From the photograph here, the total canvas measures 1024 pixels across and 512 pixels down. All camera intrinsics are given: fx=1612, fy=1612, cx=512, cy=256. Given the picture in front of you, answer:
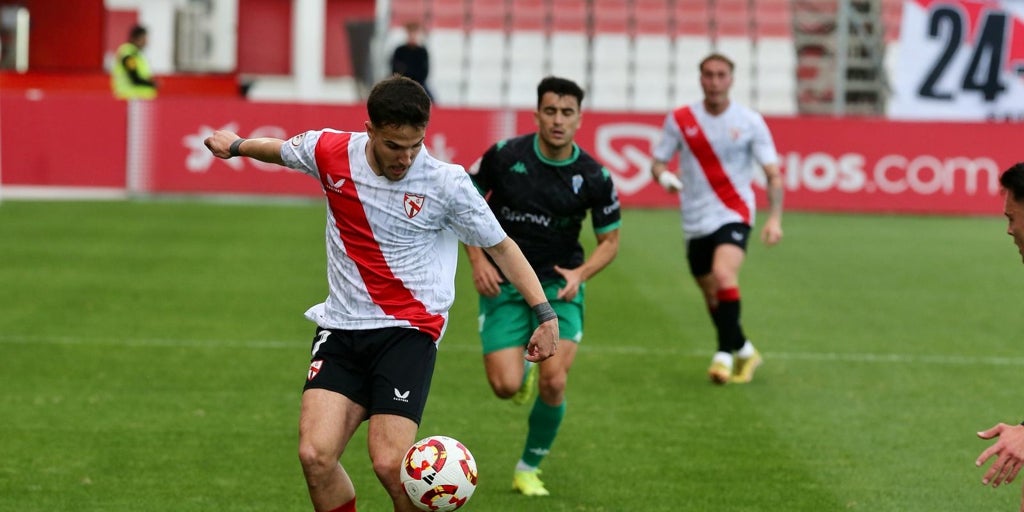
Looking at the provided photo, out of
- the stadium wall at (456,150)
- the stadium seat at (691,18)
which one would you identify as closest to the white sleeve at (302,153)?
the stadium wall at (456,150)

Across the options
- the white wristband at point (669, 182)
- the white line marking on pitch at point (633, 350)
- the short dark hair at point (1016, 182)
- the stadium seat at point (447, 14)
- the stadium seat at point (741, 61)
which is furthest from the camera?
the stadium seat at point (447, 14)

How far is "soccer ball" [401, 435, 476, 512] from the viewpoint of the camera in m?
6.14

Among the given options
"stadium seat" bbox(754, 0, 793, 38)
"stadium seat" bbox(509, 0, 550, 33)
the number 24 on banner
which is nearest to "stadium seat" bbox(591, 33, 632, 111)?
"stadium seat" bbox(509, 0, 550, 33)

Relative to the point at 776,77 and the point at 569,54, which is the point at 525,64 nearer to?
the point at 569,54

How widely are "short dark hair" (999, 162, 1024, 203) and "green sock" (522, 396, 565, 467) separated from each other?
314 cm

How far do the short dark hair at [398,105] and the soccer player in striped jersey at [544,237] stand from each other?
7.12 feet

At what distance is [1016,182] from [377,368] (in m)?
2.55

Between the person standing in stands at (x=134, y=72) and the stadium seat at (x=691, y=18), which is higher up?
the stadium seat at (x=691, y=18)

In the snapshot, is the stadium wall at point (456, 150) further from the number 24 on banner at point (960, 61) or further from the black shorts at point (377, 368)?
the black shorts at point (377, 368)

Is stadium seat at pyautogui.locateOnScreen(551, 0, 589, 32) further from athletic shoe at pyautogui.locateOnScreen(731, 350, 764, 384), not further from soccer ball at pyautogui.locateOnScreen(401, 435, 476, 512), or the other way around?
soccer ball at pyautogui.locateOnScreen(401, 435, 476, 512)

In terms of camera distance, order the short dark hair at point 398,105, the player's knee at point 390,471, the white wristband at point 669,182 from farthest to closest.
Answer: the white wristband at point 669,182 → the player's knee at point 390,471 → the short dark hair at point 398,105

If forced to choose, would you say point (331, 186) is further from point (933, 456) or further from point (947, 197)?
point (947, 197)

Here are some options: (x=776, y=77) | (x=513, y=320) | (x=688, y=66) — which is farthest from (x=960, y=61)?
(x=513, y=320)

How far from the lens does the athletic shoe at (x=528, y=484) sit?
8188 mm
